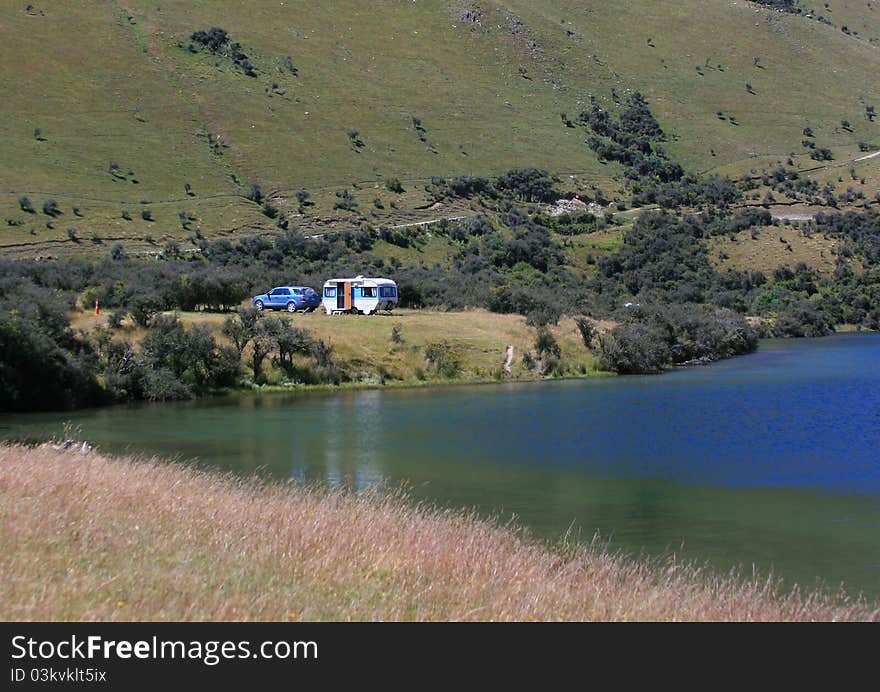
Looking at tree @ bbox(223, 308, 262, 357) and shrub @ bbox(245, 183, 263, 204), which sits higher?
shrub @ bbox(245, 183, 263, 204)

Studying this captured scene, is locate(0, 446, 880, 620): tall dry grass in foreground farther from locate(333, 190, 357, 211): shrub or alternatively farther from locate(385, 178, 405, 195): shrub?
locate(385, 178, 405, 195): shrub

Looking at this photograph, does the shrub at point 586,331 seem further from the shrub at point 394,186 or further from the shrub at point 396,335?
the shrub at point 394,186

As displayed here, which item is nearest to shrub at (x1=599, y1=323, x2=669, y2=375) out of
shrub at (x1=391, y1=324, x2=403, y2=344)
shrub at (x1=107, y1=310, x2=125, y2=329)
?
shrub at (x1=391, y1=324, x2=403, y2=344)

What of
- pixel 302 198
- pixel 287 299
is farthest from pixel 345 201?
pixel 287 299

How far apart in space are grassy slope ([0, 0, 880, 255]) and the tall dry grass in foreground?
67232mm

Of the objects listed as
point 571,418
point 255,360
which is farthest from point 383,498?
point 255,360

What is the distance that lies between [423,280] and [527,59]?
75.5m

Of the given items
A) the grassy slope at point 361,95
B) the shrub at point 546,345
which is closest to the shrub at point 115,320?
the shrub at point 546,345

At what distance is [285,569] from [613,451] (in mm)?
21824

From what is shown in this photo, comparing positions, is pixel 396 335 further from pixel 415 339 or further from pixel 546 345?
pixel 546 345

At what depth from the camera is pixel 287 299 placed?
62.0m

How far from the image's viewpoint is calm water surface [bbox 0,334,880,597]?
2225cm

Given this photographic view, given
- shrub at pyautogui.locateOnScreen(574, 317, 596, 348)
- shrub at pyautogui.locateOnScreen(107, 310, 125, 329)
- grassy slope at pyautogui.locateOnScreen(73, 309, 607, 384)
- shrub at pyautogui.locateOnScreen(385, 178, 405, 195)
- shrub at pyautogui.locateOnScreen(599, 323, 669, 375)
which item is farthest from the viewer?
shrub at pyautogui.locateOnScreen(385, 178, 405, 195)

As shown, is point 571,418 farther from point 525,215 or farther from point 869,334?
point 525,215
